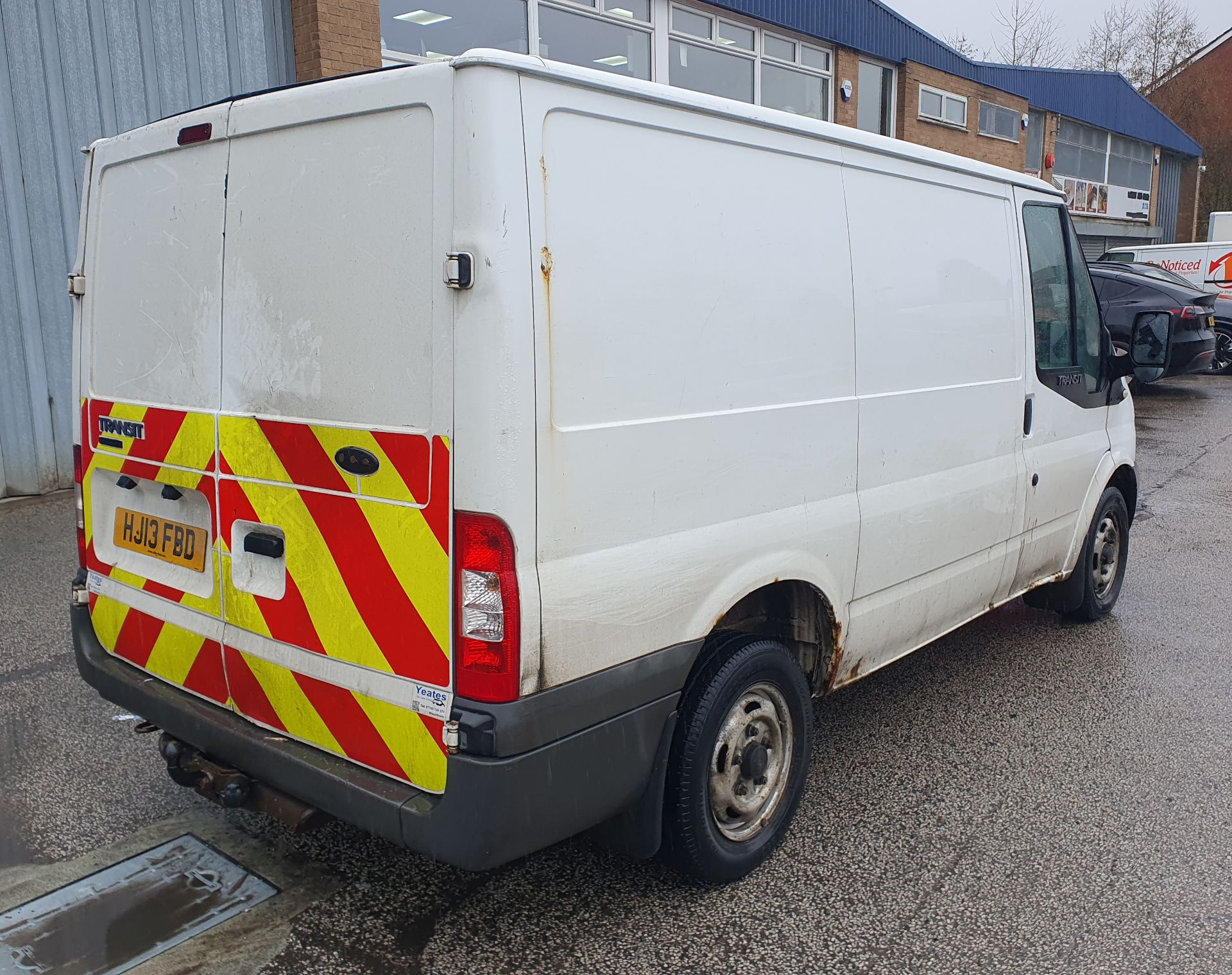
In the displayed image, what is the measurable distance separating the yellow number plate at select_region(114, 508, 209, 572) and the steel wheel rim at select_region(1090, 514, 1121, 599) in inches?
172

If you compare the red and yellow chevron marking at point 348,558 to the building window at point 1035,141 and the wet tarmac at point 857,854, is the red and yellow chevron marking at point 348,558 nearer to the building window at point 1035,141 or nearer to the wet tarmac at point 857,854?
the wet tarmac at point 857,854

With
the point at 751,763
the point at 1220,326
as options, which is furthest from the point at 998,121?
the point at 751,763

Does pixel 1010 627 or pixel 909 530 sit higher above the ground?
pixel 909 530

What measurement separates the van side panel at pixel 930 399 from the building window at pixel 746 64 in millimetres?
9746

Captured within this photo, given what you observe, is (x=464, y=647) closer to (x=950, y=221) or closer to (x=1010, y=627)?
(x=950, y=221)

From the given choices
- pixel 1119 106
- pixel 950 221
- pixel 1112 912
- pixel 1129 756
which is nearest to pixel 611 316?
pixel 950 221

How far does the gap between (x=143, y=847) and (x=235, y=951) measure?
2.34 feet

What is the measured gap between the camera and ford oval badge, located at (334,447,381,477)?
249cm

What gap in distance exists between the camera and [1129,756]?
13.1ft

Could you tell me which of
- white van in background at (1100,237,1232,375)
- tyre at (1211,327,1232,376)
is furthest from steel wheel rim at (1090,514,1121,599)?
white van in background at (1100,237,1232,375)

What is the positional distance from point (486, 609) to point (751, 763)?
3.78 feet

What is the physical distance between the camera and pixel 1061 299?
462cm

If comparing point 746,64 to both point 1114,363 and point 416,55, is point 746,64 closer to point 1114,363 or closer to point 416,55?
point 416,55

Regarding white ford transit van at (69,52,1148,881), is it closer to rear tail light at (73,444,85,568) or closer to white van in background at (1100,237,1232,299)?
rear tail light at (73,444,85,568)
